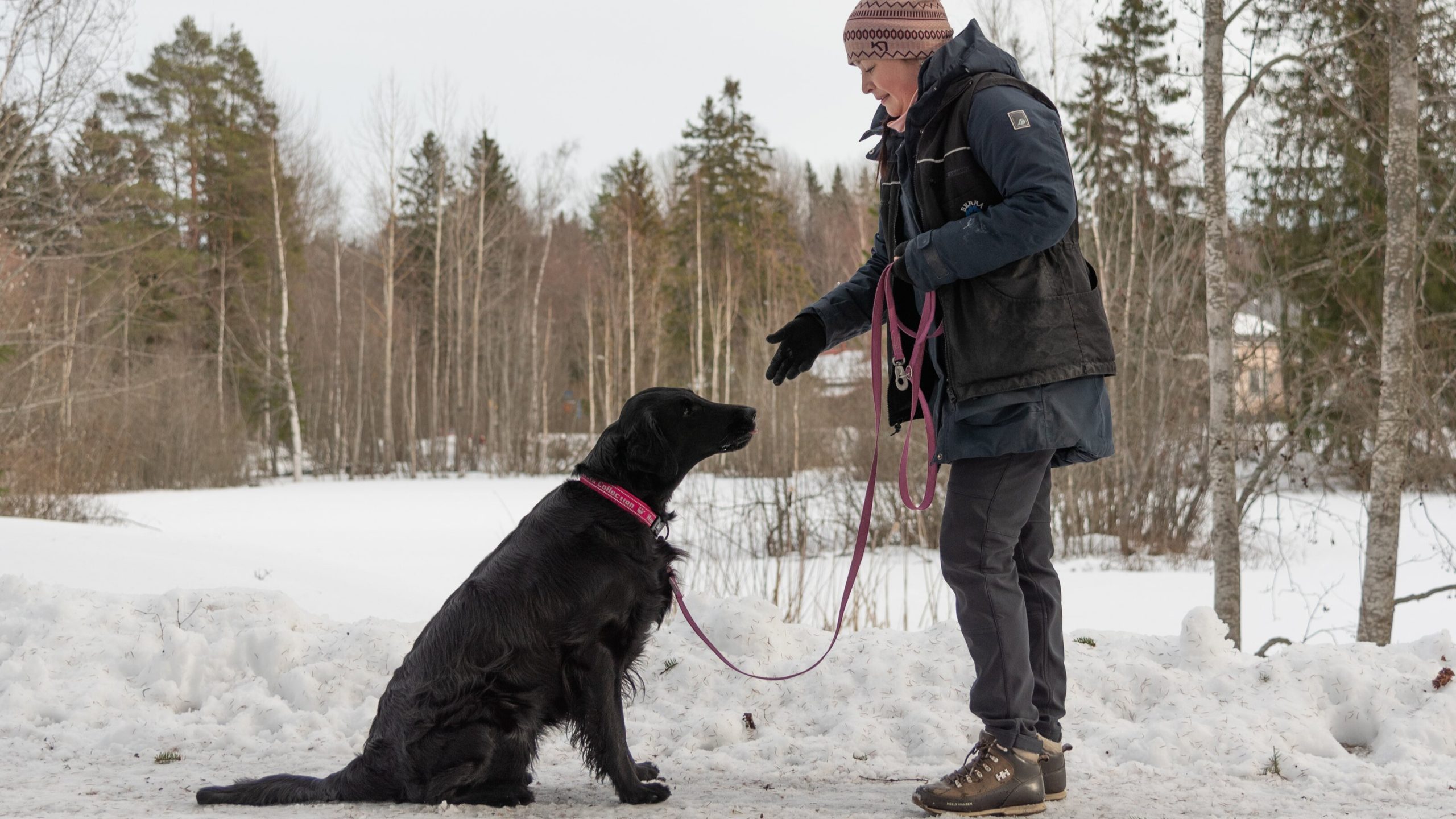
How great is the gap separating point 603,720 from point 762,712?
3.78ft

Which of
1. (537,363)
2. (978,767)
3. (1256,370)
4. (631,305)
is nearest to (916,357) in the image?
(978,767)

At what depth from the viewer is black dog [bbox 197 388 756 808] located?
2.74 metres

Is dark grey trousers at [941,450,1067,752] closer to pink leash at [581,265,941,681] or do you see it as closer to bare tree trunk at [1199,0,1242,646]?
pink leash at [581,265,941,681]

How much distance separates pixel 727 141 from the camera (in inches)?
1185

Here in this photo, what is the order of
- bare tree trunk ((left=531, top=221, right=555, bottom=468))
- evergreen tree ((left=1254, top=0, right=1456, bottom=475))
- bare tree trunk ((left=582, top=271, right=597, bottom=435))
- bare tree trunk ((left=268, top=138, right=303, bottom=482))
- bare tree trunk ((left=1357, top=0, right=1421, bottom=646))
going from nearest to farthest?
1. bare tree trunk ((left=1357, top=0, right=1421, bottom=646))
2. evergreen tree ((left=1254, top=0, right=1456, bottom=475))
3. bare tree trunk ((left=268, top=138, right=303, bottom=482))
4. bare tree trunk ((left=582, top=271, right=597, bottom=435))
5. bare tree trunk ((left=531, top=221, right=555, bottom=468))

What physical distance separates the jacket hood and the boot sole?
1777 millimetres

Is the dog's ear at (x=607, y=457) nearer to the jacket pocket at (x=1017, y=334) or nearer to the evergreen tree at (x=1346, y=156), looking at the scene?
the jacket pocket at (x=1017, y=334)

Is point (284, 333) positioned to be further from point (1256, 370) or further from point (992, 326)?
point (992, 326)

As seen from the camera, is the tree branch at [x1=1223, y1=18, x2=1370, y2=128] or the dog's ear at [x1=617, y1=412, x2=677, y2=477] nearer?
the dog's ear at [x1=617, y1=412, x2=677, y2=477]

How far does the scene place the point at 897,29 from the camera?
8.94ft

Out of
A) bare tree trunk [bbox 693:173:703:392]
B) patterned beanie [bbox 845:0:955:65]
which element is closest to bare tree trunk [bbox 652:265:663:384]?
bare tree trunk [bbox 693:173:703:392]

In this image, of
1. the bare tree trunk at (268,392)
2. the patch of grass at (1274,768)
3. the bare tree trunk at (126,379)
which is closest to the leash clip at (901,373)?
the patch of grass at (1274,768)

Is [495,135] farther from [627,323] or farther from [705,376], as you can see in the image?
[705,376]

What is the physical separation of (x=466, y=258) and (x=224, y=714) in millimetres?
25944
